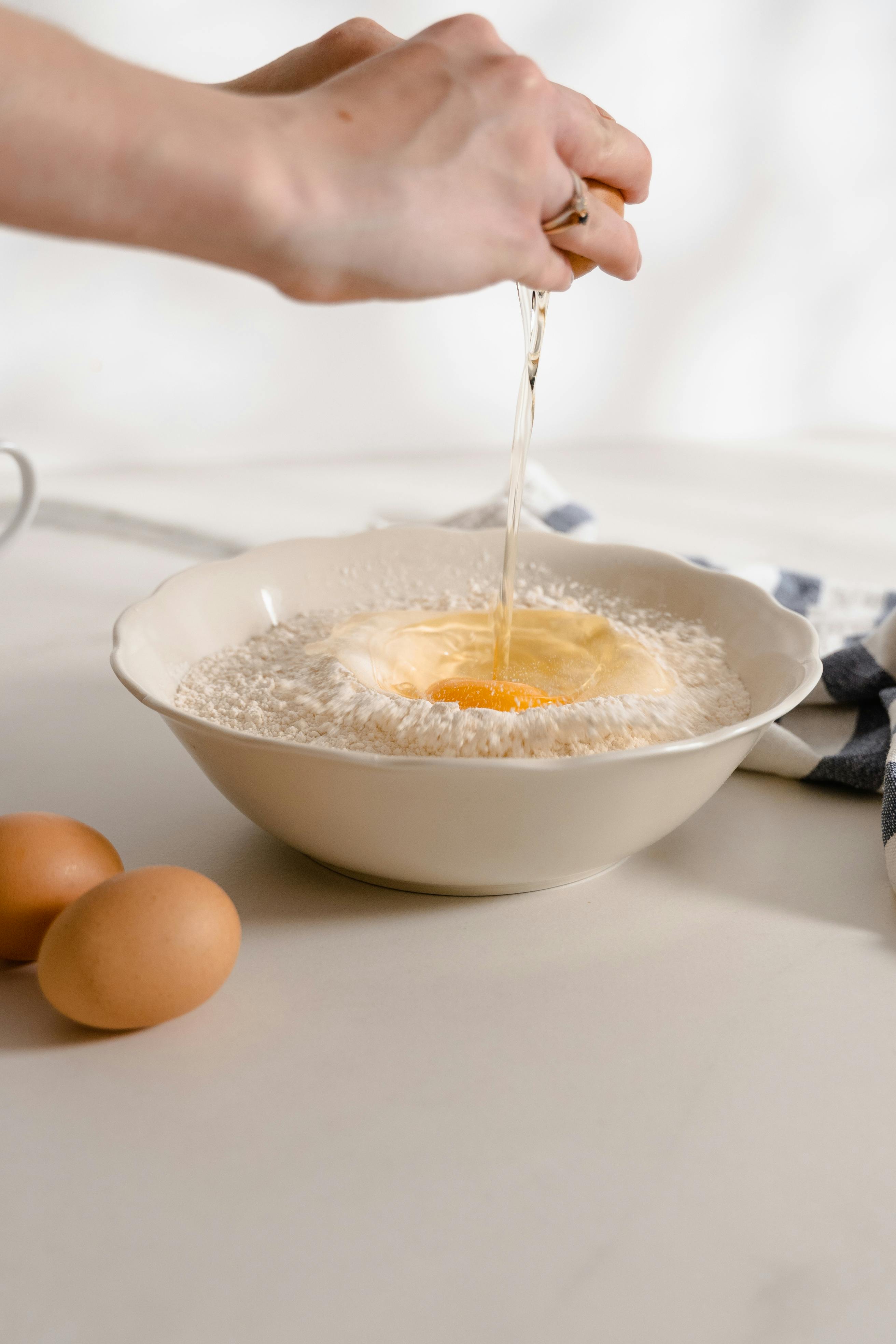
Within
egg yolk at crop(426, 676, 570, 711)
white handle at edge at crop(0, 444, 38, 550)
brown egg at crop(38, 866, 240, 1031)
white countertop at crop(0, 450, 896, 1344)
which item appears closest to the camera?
white countertop at crop(0, 450, 896, 1344)

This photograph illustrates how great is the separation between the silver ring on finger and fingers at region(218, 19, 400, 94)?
29 centimetres

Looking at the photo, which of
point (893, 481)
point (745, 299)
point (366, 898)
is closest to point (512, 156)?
point (366, 898)

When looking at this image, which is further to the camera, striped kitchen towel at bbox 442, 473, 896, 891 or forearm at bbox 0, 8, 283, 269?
striped kitchen towel at bbox 442, 473, 896, 891

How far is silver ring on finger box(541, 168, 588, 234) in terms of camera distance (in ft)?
2.45

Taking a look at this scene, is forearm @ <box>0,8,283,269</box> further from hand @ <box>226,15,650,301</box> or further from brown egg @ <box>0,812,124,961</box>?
brown egg @ <box>0,812,124,961</box>

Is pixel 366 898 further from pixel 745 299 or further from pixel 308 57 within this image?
pixel 745 299

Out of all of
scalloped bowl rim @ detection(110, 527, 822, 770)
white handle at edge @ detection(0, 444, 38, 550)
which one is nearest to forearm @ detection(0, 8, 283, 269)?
scalloped bowl rim @ detection(110, 527, 822, 770)

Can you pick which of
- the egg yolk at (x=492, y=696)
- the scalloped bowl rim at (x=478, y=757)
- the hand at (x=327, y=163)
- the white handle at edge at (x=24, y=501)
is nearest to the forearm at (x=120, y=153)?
the hand at (x=327, y=163)

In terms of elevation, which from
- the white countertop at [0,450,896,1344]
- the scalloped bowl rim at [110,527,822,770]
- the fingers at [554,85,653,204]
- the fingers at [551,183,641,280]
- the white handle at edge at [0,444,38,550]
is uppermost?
the fingers at [554,85,653,204]

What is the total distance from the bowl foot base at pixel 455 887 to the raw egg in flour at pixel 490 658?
0.13 m

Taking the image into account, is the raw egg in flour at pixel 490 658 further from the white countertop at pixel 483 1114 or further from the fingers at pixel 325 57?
the fingers at pixel 325 57

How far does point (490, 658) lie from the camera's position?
986 mm

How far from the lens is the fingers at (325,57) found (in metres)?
0.95

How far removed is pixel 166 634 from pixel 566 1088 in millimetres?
475
